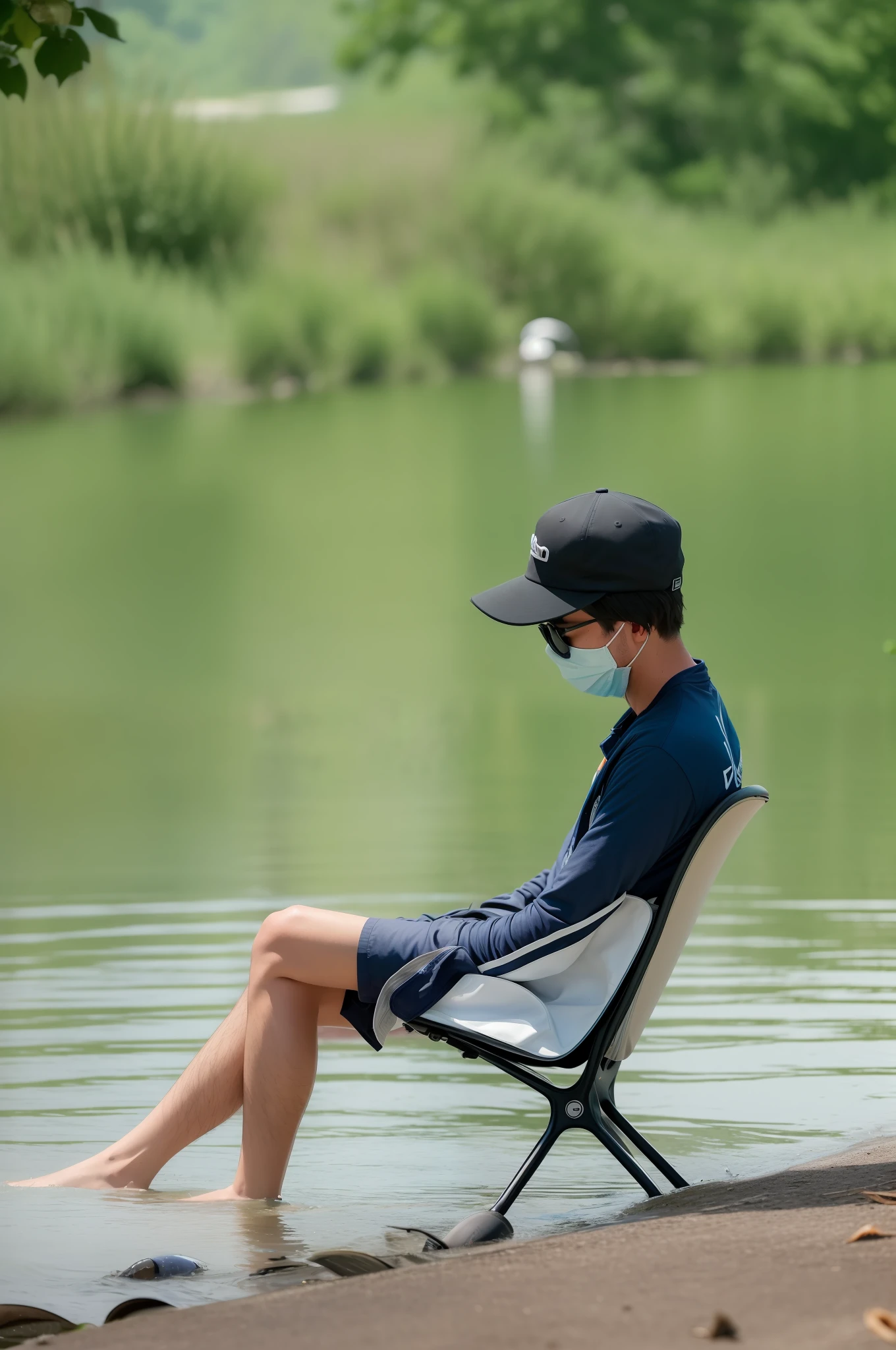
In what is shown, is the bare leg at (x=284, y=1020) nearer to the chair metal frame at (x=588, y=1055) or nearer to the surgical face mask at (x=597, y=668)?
the chair metal frame at (x=588, y=1055)

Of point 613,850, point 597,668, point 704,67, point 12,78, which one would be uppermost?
point 704,67

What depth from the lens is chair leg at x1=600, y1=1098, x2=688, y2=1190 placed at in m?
→ 3.62

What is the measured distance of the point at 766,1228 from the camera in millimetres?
3158

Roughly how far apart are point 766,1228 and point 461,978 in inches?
25.5

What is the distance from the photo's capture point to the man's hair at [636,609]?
3508 mm

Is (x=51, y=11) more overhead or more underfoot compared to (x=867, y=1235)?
more overhead

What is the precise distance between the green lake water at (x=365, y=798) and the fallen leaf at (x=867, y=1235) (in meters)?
0.78

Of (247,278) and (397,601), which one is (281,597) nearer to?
(397,601)

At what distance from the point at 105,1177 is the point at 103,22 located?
2262mm

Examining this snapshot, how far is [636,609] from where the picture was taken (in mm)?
3510

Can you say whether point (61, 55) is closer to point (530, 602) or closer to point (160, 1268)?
point (530, 602)

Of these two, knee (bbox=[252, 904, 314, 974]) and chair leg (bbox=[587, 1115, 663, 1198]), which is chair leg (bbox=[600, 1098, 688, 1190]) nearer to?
chair leg (bbox=[587, 1115, 663, 1198])

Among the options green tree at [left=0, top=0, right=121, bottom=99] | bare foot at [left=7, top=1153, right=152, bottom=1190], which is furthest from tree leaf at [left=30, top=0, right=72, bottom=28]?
bare foot at [left=7, top=1153, right=152, bottom=1190]

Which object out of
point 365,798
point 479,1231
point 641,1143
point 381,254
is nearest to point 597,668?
point 641,1143
